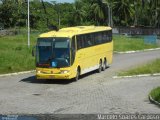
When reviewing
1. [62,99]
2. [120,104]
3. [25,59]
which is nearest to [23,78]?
[25,59]

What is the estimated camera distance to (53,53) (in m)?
27.7

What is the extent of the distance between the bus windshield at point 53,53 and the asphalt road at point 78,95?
1159 millimetres

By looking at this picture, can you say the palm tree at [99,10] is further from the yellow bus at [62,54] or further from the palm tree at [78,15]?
the yellow bus at [62,54]

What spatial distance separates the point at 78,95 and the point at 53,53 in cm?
526

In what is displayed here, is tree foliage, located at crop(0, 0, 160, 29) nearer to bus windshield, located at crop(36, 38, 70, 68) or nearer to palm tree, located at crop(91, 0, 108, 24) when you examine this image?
palm tree, located at crop(91, 0, 108, 24)

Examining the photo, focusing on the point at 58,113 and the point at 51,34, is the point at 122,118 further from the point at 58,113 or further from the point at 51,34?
the point at 51,34

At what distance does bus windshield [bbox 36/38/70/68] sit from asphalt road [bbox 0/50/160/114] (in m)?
1.16

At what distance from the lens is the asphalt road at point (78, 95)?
61.2 ft

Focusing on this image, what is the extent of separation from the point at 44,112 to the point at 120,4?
341ft

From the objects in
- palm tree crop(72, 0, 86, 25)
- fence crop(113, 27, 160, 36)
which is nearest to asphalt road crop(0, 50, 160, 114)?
fence crop(113, 27, 160, 36)

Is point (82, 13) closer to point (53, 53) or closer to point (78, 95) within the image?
point (53, 53)

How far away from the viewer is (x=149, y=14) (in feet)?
398

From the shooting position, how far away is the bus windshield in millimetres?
27609

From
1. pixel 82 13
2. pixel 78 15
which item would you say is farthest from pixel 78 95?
pixel 78 15
